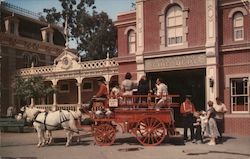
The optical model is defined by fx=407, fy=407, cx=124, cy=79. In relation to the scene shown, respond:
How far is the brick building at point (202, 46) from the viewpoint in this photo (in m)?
16.4

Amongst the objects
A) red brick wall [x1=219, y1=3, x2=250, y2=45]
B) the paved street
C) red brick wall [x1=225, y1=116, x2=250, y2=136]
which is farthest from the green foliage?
red brick wall [x1=225, y1=116, x2=250, y2=136]

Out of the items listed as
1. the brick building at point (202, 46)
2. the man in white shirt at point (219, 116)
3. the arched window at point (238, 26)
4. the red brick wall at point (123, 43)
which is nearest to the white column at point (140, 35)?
the brick building at point (202, 46)

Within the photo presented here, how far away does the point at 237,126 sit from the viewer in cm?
1628

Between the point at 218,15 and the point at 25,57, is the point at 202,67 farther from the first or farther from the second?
the point at 25,57

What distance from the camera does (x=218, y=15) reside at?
17.1 meters

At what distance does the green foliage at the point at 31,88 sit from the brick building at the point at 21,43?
335 cm

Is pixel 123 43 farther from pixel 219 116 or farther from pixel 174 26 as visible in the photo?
pixel 219 116

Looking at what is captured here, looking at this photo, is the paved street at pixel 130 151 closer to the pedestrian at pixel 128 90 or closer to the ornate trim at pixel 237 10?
the pedestrian at pixel 128 90

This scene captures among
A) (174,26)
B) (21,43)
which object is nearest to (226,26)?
(174,26)

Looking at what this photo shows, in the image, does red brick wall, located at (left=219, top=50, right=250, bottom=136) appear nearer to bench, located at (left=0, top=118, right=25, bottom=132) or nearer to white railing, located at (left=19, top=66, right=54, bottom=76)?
bench, located at (left=0, top=118, right=25, bottom=132)

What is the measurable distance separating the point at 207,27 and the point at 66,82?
54.5 feet

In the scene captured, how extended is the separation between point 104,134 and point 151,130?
4.88 feet

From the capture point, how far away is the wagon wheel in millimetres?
12633

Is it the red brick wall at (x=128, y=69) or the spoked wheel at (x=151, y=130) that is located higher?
the red brick wall at (x=128, y=69)
